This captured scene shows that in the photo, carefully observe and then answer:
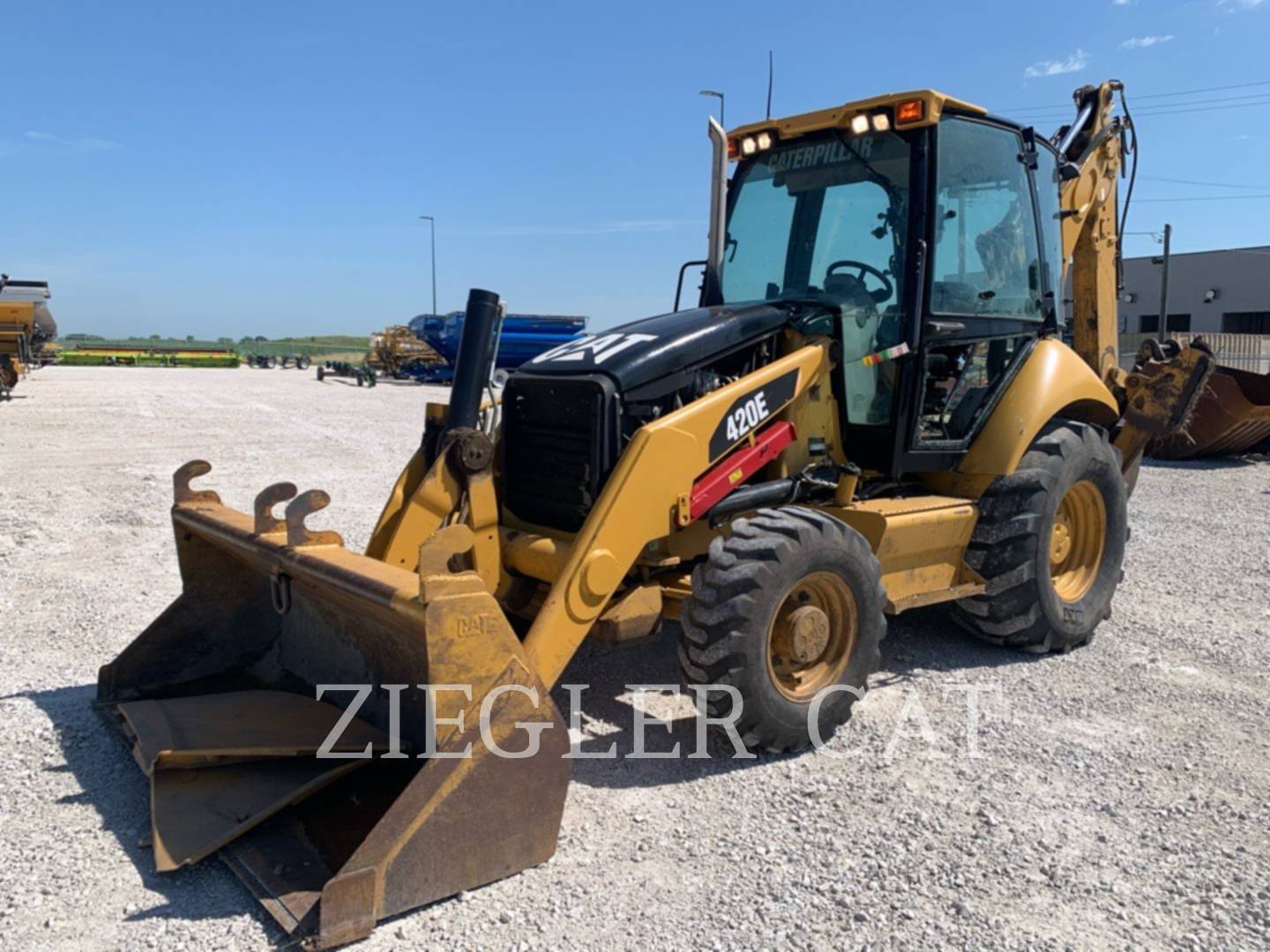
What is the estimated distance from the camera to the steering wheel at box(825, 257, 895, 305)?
16.6 ft

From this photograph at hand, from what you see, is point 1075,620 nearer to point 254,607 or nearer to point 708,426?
point 708,426

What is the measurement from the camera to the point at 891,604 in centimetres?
488

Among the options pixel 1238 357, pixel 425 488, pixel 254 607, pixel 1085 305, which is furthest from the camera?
pixel 1238 357

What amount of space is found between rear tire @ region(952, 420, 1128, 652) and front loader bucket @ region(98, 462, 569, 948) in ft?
9.68

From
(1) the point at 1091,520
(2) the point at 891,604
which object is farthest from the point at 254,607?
(1) the point at 1091,520

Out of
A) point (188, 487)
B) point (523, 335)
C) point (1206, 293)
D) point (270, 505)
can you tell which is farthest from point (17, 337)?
point (1206, 293)

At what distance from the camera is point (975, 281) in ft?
17.5

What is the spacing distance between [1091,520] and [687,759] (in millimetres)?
3237

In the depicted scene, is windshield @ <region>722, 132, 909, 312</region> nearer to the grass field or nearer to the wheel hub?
the wheel hub

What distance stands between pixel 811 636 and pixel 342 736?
1.88 meters

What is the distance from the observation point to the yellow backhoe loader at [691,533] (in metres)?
3.21

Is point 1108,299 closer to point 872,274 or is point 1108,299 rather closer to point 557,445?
point 872,274

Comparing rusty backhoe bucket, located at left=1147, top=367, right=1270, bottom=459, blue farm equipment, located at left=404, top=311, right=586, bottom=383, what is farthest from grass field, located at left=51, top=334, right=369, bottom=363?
rusty backhoe bucket, located at left=1147, top=367, right=1270, bottom=459

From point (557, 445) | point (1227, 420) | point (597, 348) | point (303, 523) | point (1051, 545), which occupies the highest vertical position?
point (597, 348)
